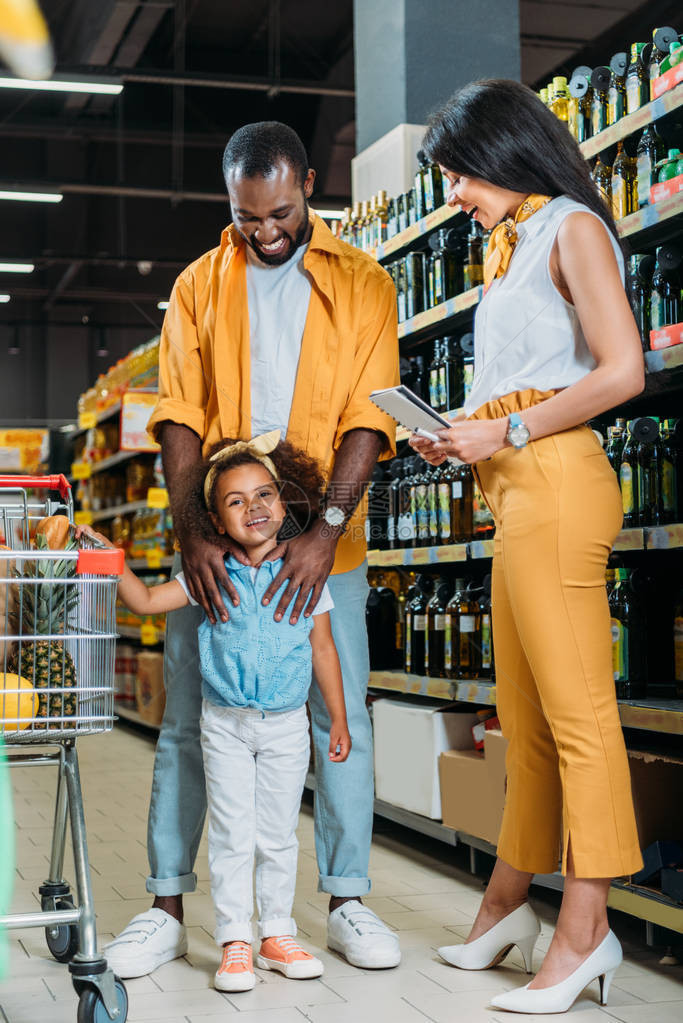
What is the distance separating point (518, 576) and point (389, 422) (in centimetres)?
58

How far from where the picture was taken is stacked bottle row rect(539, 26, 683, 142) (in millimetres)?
2771

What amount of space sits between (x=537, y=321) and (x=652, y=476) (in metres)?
0.89

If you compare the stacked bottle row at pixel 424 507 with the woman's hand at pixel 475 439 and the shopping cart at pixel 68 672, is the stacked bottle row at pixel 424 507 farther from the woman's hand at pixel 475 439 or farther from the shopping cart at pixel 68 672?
the shopping cart at pixel 68 672

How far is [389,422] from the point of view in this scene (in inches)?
101

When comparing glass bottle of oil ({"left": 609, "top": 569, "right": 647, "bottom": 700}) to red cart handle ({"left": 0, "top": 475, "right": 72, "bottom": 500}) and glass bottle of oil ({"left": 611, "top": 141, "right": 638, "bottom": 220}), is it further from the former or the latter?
red cart handle ({"left": 0, "top": 475, "right": 72, "bottom": 500})

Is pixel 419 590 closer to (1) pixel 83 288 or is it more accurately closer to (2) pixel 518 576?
(2) pixel 518 576

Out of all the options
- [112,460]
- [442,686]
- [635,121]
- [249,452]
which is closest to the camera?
[249,452]

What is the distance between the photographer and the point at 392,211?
171 inches

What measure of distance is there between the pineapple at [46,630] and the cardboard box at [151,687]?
4645mm

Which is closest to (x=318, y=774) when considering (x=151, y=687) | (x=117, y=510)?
(x=151, y=687)

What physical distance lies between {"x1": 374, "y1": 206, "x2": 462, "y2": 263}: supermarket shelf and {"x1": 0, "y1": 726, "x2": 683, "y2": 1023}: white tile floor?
78.3 inches

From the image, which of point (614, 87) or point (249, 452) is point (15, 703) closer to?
point (249, 452)

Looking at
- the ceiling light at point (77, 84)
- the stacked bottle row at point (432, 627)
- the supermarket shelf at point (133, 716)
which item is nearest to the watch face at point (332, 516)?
the stacked bottle row at point (432, 627)

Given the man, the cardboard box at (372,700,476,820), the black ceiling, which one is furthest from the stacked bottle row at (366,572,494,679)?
the black ceiling
